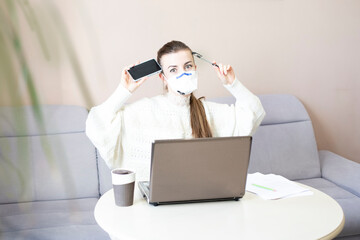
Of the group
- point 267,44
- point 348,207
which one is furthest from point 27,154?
point 267,44

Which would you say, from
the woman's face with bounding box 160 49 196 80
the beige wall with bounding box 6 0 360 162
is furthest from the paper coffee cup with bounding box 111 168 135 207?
the beige wall with bounding box 6 0 360 162

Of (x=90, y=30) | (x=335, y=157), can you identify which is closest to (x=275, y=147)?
(x=335, y=157)

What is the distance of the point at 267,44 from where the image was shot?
2580 mm

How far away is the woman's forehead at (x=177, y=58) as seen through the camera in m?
1.67

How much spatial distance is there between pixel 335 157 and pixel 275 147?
1.30ft

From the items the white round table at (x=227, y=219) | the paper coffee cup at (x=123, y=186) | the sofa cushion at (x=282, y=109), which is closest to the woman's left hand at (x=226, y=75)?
the white round table at (x=227, y=219)

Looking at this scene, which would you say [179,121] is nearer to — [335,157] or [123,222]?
[123,222]

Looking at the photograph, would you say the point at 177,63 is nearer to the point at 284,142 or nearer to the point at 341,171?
the point at 284,142

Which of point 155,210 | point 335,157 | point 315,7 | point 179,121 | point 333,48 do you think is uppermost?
point 315,7

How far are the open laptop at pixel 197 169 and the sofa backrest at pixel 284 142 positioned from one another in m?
1.15

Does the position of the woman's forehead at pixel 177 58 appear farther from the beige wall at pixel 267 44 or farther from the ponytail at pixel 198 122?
the beige wall at pixel 267 44

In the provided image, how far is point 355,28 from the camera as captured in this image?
2730 mm

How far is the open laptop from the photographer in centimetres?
111

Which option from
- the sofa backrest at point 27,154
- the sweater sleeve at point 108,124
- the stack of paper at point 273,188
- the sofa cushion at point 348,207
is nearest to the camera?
the sofa backrest at point 27,154
